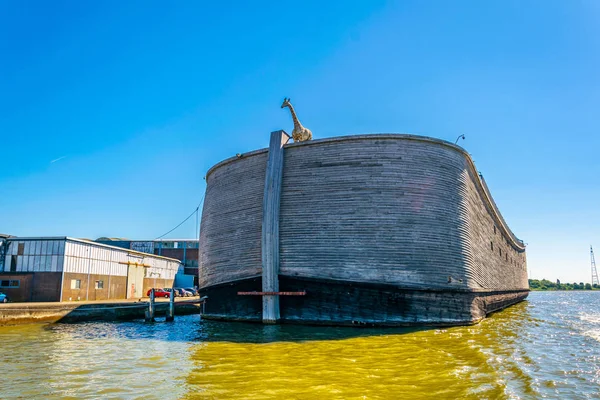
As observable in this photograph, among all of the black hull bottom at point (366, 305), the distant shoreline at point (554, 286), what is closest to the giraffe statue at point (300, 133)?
the black hull bottom at point (366, 305)

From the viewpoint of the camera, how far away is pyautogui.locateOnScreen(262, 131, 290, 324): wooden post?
17.1 meters

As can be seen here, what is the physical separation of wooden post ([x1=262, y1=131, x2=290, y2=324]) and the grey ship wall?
1.07 feet

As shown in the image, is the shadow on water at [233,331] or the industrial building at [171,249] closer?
the shadow on water at [233,331]

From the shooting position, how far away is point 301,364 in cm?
980

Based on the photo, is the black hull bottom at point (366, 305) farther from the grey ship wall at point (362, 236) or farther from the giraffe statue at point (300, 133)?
the giraffe statue at point (300, 133)

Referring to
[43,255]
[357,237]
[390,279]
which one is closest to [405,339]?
[390,279]

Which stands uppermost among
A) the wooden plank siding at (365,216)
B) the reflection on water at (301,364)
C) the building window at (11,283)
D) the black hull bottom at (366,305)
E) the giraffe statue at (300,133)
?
the giraffe statue at (300,133)

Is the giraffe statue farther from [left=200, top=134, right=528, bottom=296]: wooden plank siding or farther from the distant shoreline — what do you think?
the distant shoreline

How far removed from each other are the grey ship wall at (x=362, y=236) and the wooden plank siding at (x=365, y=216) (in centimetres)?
4

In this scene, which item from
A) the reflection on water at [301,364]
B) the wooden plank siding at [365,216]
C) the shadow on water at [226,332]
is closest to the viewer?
the reflection on water at [301,364]

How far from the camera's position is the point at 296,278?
16953 mm

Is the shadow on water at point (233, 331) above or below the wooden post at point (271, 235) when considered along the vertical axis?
below

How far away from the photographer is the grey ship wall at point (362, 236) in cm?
1645

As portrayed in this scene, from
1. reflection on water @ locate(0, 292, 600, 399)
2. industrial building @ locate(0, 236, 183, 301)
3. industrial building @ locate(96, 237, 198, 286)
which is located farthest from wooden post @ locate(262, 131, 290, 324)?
industrial building @ locate(96, 237, 198, 286)
